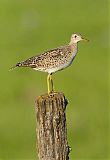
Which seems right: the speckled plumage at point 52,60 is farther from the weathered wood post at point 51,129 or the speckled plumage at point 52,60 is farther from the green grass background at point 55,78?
the green grass background at point 55,78

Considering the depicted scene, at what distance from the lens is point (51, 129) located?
7832 mm

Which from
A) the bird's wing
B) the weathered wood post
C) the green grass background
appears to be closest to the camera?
the weathered wood post

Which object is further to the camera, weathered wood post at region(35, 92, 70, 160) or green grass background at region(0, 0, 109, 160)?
green grass background at region(0, 0, 109, 160)

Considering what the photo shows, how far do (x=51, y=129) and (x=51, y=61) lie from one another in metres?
2.19

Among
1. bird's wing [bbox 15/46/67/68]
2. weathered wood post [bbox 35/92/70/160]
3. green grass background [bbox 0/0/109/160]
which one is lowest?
weathered wood post [bbox 35/92/70/160]

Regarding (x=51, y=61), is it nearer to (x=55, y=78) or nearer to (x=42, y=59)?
(x=42, y=59)

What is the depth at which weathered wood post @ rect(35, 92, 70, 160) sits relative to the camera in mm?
7762

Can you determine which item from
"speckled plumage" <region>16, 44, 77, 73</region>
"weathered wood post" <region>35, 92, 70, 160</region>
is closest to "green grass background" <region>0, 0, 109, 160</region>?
"speckled plumage" <region>16, 44, 77, 73</region>

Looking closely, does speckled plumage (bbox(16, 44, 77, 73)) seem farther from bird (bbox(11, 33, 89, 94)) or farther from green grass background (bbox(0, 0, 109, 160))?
green grass background (bbox(0, 0, 109, 160))

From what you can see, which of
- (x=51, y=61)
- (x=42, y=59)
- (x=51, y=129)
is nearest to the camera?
(x=51, y=129)

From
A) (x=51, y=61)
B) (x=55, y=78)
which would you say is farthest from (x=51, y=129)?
(x=55, y=78)

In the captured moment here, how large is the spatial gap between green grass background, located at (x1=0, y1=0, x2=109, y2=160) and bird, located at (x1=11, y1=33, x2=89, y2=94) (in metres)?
7.03

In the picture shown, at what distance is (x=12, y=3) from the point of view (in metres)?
39.0

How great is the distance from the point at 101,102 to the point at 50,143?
45.9ft
